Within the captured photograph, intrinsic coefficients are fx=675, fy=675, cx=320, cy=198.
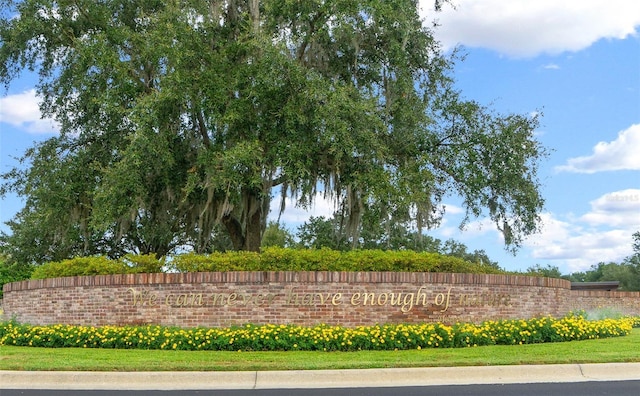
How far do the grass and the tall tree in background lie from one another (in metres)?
6.35

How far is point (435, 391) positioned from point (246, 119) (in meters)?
11.6

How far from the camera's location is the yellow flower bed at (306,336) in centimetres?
1333

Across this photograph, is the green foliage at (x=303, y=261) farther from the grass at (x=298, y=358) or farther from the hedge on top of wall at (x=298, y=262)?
the grass at (x=298, y=358)

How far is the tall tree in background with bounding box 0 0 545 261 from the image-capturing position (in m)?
18.8

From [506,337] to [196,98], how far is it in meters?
10.7

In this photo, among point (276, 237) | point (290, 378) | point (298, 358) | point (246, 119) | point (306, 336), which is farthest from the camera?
point (276, 237)

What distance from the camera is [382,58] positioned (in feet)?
71.4

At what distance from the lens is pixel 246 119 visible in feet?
63.8

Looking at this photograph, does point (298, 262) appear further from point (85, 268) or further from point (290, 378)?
point (85, 268)

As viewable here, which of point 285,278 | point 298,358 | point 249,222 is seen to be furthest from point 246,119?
point 298,358

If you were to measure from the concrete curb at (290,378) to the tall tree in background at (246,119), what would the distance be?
819 centimetres

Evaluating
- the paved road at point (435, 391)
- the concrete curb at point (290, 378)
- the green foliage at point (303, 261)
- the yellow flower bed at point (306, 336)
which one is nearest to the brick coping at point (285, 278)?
the green foliage at point (303, 261)

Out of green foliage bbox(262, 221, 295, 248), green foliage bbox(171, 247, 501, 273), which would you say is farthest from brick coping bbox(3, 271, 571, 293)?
green foliage bbox(262, 221, 295, 248)

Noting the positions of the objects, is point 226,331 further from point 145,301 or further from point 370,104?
point 370,104
